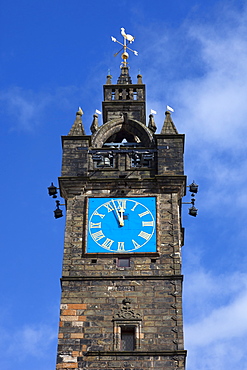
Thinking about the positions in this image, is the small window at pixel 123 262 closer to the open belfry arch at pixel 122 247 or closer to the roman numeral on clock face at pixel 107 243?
the open belfry arch at pixel 122 247

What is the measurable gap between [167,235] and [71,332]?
5251 millimetres

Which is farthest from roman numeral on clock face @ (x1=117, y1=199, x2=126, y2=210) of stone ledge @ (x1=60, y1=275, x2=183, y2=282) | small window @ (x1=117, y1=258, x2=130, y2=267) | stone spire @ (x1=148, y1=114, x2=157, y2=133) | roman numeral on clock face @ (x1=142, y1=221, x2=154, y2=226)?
stone spire @ (x1=148, y1=114, x2=157, y2=133)

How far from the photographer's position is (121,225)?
126 ft

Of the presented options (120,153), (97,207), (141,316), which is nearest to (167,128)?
(120,153)

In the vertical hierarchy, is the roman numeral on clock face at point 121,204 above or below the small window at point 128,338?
above

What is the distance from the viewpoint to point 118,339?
35.2 metres

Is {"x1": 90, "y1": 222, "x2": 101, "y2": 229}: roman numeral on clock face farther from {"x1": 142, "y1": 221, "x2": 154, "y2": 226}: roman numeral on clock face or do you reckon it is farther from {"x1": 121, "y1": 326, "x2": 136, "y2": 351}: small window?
{"x1": 121, "y1": 326, "x2": 136, "y2": 351}: small window

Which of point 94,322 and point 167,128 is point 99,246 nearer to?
point 94,322

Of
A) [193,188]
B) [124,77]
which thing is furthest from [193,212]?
[124,77]

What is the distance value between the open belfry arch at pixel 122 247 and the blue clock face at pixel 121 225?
36mm

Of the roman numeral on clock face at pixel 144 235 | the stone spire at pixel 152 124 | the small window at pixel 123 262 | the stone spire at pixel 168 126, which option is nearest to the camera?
the small window at pixel 123 262

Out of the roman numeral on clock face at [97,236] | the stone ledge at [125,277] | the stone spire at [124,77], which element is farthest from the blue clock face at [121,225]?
the stone spire at [124,77]

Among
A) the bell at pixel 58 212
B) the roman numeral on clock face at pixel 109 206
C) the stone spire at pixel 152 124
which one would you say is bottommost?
the roman numeral on clock face at pixel 109 206

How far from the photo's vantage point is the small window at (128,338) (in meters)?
35.1
